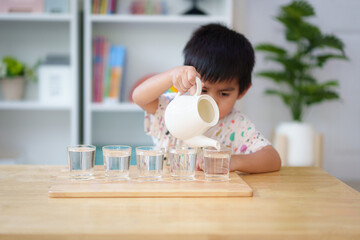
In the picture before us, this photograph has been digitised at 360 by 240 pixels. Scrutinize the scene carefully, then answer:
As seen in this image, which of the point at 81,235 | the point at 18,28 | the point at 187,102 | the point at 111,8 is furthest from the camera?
the point at 18,28

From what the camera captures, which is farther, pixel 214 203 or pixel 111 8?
pixel 111 8

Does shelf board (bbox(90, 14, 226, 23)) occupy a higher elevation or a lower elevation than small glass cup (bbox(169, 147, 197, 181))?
higher

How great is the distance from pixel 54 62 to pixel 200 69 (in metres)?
1.63

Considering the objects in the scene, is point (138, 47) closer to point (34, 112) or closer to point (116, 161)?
point (34, 112)

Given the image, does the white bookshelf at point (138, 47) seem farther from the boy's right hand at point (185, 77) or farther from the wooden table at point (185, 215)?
the wooden table at point (185, 215)

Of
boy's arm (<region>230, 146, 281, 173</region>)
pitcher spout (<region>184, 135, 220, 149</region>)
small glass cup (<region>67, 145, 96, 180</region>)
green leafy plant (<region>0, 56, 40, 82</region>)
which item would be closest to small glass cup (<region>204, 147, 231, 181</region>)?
pitcher spout (<region>184, 135, 220, 149</region>)

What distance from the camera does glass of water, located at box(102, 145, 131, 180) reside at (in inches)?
34.9

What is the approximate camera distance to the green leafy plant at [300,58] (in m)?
2.57

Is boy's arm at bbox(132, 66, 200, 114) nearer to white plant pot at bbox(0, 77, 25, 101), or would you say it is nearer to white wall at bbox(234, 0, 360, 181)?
white plant pot at bbox(0, 77, 25, 101)

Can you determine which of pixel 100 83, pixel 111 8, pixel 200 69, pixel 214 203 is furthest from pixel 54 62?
pixel 214 203

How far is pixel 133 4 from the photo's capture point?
2.67 metres

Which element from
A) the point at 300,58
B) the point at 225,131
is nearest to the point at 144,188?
the point at 225,131

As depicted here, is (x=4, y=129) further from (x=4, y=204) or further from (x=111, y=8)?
(x=4, y=204)

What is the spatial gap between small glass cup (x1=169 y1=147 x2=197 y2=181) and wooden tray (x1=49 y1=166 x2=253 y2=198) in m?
0.02
